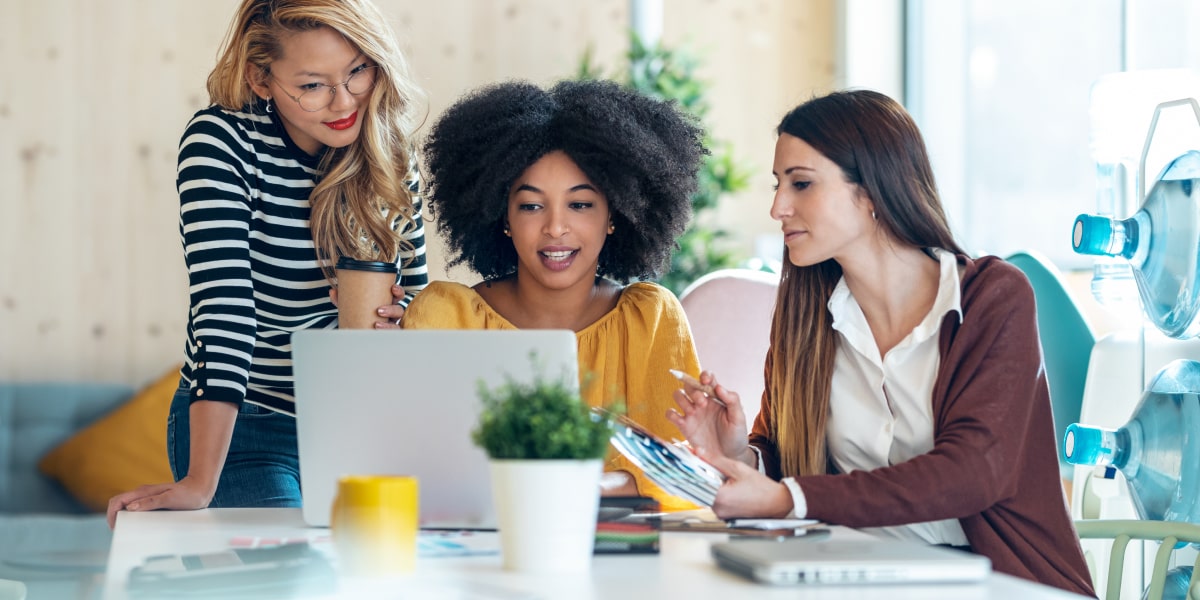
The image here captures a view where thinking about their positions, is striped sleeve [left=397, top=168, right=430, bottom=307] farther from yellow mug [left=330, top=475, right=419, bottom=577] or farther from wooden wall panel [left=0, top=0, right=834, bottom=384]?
wooden wall panel [left=0, top=0, right=834, bottom=384]

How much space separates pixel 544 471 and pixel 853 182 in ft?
2.55

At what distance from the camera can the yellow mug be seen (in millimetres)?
1029

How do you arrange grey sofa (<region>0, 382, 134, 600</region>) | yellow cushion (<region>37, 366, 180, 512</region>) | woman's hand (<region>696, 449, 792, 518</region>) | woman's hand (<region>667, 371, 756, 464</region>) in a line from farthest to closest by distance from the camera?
grey sofa (<region>0, 382, 134, 600</region>), yellow cushion (<region>37, 366, 180, 512</region>), woman's hand (<region>667, 371, 756, 464</region>), woman's hand (<region>696, 449, 792, 518</region>)

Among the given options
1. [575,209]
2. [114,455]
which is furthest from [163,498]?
[114,455]

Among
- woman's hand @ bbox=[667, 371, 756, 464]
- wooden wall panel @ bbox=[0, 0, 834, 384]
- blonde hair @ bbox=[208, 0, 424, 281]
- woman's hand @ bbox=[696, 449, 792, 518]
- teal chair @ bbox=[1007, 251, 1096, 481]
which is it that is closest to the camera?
woman's hand @ bbox=[696, 449, 792, 518]

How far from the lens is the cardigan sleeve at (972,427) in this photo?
1.33m

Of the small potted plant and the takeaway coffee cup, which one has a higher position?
the takeaway coffee cup

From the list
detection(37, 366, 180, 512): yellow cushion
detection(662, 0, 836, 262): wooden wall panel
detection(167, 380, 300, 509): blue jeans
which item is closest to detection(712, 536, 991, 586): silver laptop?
detection(167, 380, 300, 509): blue jeans

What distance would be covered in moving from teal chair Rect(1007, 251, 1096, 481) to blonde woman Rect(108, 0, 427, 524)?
1174mm

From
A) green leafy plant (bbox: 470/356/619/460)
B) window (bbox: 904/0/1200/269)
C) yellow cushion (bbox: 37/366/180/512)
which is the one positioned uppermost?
window (bbox: 904/0/1200/269)

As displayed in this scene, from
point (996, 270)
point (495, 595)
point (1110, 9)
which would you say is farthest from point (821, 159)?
point (1110, 9)

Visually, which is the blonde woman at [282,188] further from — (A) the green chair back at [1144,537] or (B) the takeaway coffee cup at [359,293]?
(A) the green chair back at [1144,537]

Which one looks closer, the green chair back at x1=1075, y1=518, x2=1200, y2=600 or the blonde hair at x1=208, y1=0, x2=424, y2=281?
the green chair back at x1=1075, y1=518, x2=1200, y2=600

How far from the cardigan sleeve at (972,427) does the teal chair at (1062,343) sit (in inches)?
27.2
